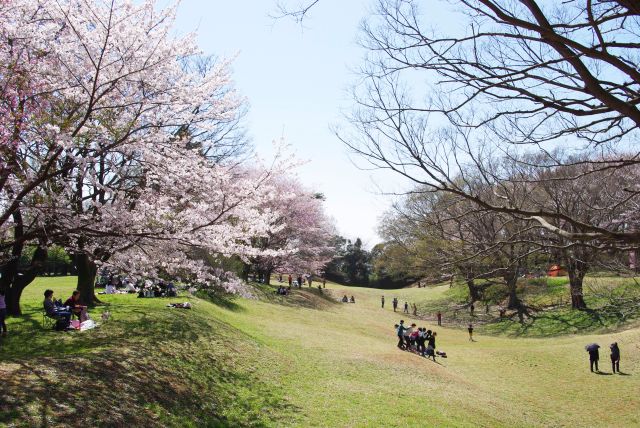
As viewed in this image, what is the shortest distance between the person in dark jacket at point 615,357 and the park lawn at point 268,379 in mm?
389

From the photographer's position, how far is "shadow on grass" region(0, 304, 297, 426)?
6285 millimetres

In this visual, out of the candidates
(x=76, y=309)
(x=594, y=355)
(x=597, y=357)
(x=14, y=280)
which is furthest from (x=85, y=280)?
(x=597, y=357)

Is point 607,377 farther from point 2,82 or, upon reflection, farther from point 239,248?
point 2,82

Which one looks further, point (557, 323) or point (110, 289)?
point (557, 323)

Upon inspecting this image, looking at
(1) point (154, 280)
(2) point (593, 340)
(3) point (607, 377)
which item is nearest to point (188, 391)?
(1) point (154, 280)

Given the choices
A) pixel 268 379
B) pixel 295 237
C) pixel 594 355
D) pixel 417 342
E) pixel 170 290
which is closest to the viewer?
pixel 268 379

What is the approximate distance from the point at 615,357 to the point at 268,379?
14.1 m

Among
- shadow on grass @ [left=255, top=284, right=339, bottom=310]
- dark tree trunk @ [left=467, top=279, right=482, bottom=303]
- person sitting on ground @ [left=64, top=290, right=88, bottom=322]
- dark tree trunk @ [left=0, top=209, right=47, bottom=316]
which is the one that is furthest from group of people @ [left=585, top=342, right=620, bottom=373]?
dark tree trunk @ [left=0, top=209, right=47, bottom=316]

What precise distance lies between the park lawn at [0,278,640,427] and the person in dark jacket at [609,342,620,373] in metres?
0.39

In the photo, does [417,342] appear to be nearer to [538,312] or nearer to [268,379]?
[268,379]

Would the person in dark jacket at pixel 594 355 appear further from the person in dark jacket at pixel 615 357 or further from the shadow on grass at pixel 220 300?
the shadow on grass at pixel 220 300

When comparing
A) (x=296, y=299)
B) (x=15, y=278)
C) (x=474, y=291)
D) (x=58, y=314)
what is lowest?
(x=296, y=299)

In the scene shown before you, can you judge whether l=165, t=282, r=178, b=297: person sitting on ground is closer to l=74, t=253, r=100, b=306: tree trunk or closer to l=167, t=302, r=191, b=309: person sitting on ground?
l=167, t=302, r=191, b=309: person sitting on ground

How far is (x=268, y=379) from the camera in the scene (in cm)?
1082
